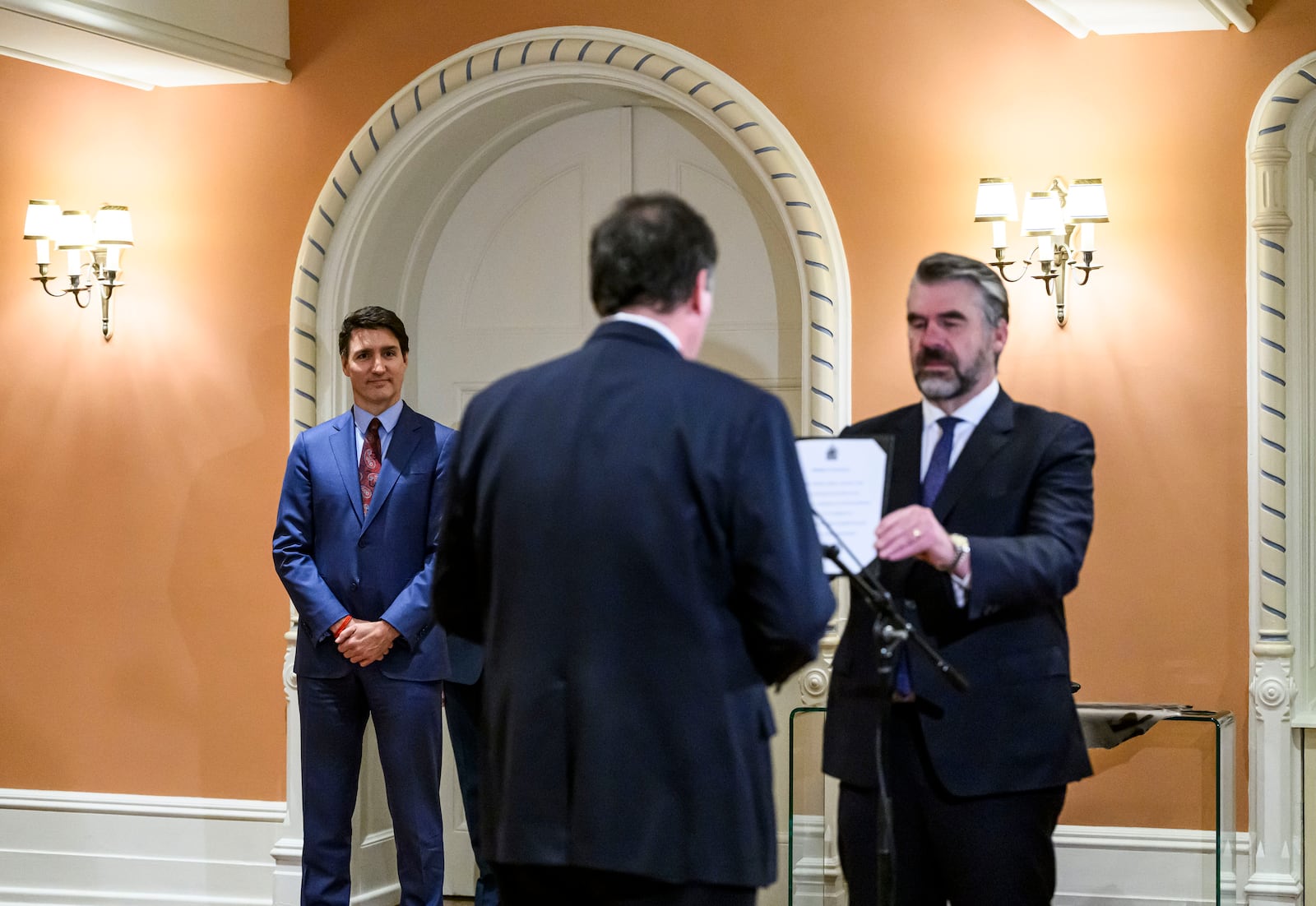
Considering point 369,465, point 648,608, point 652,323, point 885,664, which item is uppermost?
point 652,323

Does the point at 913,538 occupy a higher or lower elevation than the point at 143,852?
higher

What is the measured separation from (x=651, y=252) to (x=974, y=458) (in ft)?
2.51

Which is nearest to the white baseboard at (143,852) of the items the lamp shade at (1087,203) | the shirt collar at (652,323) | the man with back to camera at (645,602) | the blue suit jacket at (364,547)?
the blue suit jacket at (364,547)

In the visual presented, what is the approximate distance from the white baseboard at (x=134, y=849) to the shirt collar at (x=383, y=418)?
1.40 m

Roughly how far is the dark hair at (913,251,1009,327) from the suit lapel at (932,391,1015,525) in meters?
0.16

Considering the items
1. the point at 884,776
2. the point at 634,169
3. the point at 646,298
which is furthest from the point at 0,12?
the point at 884,776

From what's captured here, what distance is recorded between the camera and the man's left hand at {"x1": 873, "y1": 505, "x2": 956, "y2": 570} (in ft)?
7.13

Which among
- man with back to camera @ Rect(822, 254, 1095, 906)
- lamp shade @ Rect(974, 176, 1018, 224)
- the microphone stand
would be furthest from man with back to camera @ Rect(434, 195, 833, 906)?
lamp shade @ Rect(974, 176, 1018, 224)

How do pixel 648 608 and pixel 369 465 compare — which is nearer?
pixel 648 608

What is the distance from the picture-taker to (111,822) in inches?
191

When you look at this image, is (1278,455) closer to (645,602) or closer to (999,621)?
(999,621)

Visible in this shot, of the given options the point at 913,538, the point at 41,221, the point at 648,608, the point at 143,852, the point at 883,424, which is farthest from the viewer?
the point at 143,852

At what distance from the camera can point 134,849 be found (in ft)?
15.8

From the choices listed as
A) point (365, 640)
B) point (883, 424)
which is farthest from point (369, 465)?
point (883, 424)
